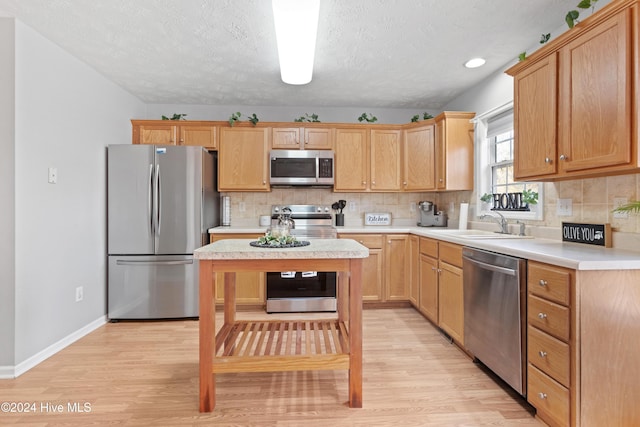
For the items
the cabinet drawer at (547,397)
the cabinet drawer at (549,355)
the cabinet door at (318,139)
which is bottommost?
the cabinet drawer at (547,397)

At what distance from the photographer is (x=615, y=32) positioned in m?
1.59

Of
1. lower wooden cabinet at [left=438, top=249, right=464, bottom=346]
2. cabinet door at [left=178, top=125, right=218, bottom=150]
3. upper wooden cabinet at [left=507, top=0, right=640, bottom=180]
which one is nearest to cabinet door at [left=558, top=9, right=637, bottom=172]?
upper wooden cabinet at [left=507, top=0, right=640, bottom=180]

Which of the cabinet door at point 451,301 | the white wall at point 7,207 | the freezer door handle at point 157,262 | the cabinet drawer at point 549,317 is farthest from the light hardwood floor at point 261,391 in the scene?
the freezer door handle at point 157,262

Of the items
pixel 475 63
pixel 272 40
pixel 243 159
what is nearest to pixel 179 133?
pixel 243 159

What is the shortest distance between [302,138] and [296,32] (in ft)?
5.96

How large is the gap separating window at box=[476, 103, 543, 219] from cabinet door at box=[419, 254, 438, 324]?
30.1 inches

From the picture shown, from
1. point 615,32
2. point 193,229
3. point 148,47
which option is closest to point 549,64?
point 615,32

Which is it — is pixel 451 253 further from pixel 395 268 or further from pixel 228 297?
pixel 228 297

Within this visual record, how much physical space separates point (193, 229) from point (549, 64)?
10.4 ft

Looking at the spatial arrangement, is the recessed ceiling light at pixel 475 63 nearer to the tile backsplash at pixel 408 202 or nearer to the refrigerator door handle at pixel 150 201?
the tile backsplash at pixel 408 202

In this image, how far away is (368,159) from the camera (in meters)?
3.95

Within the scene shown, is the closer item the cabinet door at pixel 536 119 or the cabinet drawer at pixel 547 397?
the cabinet drawer at pixel 547 397

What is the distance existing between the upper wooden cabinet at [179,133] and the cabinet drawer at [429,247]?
258 centimetres

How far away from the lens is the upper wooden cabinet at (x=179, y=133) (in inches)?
149
